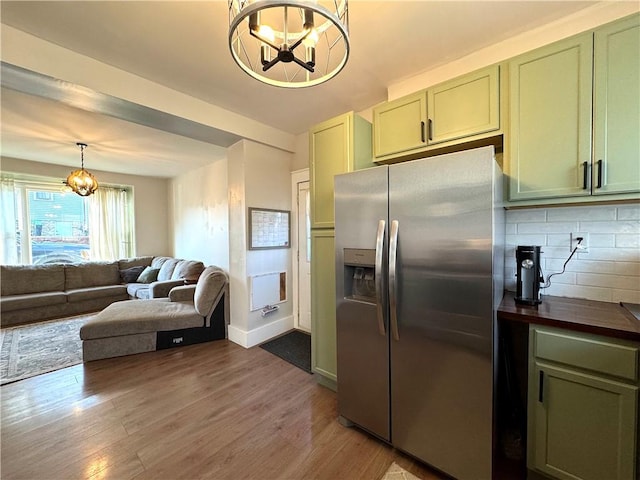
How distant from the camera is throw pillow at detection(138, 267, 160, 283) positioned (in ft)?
16.2

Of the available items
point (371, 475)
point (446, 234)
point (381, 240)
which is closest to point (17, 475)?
point (371, 475)

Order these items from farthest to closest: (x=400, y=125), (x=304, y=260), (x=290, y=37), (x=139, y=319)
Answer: (x=304, y=260) → (x=139, y=319) → (x=400, y=125) → (x=290, y=37)

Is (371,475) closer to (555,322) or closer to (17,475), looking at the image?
(555,322)

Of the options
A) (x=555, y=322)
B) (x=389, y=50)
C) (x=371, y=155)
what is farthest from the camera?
(x=371, y=155)

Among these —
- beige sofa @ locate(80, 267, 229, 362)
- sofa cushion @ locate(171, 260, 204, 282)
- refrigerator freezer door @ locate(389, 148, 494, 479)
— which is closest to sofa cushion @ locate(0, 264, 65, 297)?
sofa cushion @ locate(171, 260, 204, 282)

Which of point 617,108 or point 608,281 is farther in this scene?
point 608,281

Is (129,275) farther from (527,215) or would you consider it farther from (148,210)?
(527,215)

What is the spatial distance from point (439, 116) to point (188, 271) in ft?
13.8

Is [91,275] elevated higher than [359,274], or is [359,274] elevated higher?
[359,274]

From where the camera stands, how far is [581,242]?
1653mm

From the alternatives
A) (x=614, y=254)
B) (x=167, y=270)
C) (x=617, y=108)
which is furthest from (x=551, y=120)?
(x=167, y=270)

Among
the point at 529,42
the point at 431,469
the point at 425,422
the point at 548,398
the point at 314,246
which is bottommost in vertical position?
the point at 431,469

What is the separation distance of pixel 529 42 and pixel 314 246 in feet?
6.87

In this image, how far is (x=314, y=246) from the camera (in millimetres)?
2363
